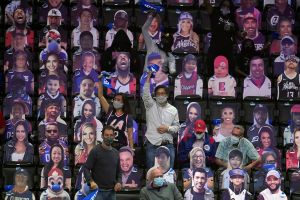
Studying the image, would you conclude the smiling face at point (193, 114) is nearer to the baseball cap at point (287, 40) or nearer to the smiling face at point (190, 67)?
the smiling face at point (190, 67)

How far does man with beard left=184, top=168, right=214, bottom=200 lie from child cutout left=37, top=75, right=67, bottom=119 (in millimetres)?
2076

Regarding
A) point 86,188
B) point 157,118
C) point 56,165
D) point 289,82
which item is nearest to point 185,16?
point 289,82

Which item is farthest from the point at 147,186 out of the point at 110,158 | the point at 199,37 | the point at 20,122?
the point at 199,37

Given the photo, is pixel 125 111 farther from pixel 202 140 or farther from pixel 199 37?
pixel 199 37

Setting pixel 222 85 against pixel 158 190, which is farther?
pixel 222 85

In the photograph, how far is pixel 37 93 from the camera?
15219 millimetres

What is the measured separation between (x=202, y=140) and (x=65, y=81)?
2.15 m

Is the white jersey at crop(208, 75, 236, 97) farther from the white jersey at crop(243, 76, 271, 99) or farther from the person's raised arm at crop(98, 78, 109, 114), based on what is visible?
the person's raised arm at crop(98, 78, 109, 114)

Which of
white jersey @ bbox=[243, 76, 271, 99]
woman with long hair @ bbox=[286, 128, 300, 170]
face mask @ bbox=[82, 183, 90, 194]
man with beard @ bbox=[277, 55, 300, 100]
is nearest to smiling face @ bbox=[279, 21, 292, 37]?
man with beard @ bbox=[277, 55, 300, 100]

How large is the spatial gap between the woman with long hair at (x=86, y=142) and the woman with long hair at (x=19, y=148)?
60 centimetres

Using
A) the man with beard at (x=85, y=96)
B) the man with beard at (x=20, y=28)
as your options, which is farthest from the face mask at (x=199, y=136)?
the man with beard at (x=20, y=28)

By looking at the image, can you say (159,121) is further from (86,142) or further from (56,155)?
(56,155)

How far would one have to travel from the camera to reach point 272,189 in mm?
14047

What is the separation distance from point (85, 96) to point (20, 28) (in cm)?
159
